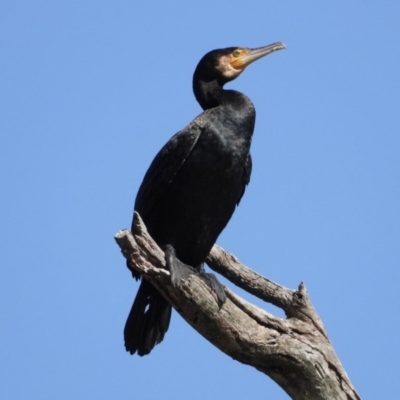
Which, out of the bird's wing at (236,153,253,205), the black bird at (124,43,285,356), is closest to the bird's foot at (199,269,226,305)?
the black bird at (124,43,285,356)

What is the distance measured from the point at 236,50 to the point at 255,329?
240cm

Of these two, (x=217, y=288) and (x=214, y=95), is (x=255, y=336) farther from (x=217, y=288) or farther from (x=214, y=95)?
(x=214, y=95)

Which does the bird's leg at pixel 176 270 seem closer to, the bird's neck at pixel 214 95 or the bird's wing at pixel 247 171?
the bird's wing at pixel 247 171

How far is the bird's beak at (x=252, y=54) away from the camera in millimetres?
6555

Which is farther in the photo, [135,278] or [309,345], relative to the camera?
[135,278]

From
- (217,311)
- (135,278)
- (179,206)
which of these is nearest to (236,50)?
(179,206)

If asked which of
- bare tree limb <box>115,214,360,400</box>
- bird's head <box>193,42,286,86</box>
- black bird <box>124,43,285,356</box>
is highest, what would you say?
bird's head <box>193,42,286,86</box>

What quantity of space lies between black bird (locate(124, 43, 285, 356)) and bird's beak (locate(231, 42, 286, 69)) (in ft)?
1.91

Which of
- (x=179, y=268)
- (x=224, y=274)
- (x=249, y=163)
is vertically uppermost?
(x=249, y=163)

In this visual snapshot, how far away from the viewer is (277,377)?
5004mm

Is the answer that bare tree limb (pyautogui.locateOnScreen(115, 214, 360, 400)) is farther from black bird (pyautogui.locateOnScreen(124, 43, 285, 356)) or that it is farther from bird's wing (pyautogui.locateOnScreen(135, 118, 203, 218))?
bird's wing (pyautogui.locateOnScreen(135, 118, 203, 218))

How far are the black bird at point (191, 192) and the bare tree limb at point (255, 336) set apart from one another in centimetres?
80

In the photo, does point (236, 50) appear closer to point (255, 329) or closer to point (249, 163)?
point (249, 163)

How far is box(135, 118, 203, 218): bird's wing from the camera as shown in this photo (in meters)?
5.77
